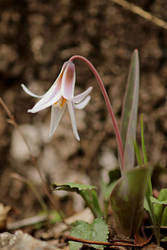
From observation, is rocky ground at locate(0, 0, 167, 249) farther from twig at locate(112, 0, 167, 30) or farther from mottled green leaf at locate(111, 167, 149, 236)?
mottled green leaf at locate(111, 167, 149, 236)

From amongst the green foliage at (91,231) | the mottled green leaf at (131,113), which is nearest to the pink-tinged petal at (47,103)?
the mottled green leaf at (131,113)

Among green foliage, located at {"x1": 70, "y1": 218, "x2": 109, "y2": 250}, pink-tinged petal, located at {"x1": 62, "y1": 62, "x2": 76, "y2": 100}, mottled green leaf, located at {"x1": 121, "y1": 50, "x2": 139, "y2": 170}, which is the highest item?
pink-tinged petal, located at {"x1": 62, "y1": 62, "x2": 76, "y2": 100}

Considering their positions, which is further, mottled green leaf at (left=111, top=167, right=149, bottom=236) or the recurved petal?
the recurved petal

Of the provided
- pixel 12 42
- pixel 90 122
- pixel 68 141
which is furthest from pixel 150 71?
pixel 12 42

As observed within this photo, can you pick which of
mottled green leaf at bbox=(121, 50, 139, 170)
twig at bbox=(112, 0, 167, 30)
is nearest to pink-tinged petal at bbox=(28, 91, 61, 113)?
mottled green leaf at bbox=(121, 50, 139, 170)

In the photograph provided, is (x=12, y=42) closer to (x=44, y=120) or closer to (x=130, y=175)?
(x=44, y=120)

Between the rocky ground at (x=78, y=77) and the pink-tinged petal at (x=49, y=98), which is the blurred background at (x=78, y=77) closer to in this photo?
the rocky ground at (x=78, y=77)

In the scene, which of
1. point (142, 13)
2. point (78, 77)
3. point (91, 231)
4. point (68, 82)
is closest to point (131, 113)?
point (68, 82)

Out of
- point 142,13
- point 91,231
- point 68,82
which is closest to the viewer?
point 91,231

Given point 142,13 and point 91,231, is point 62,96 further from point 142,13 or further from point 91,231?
point 142,13
